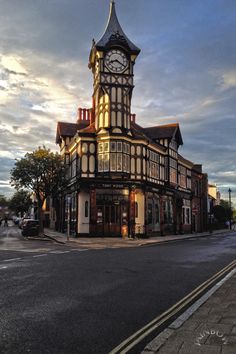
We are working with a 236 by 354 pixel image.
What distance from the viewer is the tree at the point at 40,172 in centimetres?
3225

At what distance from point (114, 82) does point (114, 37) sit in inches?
160

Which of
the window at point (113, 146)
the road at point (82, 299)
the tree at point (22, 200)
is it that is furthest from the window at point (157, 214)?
the road at point (82, 299)

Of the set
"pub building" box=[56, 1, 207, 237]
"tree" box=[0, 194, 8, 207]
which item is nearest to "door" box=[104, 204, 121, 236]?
"pub building" box=[56, 1, 207, 237]

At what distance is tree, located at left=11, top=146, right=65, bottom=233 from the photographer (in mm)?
32250

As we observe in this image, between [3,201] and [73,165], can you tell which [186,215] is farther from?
[3,201]

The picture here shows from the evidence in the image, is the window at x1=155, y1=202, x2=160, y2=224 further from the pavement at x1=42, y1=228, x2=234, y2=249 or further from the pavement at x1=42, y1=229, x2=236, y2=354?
the pavement at x1=42, y1=229, x2=236, y2=354

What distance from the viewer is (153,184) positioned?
3628cm

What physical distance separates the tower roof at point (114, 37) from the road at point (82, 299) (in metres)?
23.9

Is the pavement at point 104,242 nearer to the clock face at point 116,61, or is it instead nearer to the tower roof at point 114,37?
the clock face at point 116,61

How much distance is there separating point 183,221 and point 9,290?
3988cm

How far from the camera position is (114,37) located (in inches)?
1330

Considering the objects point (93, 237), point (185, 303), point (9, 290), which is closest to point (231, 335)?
point (185, 303)

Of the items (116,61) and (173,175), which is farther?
(173,175)

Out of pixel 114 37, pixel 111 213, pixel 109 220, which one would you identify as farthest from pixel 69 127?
pixel 109 220
